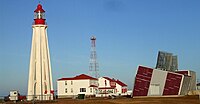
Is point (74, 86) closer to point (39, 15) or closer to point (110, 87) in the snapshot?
point (110, 87)

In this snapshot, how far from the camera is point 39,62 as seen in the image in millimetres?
66375

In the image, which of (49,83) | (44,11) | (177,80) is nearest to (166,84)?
(177,80)

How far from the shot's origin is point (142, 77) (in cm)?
7038

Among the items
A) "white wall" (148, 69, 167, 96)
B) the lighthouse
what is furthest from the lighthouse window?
"white wall" (148, 69, 167, 96)

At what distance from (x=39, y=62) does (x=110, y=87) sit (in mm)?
36711

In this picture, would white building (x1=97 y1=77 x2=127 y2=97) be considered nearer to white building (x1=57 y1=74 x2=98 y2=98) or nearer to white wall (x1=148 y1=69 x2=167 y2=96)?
white building (x1=57 y1=74 x2=98 y2=98)

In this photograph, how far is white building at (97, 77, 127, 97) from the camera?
95500mm

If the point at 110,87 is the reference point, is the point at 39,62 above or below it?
above

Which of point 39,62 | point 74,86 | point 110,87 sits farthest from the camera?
point 110,87

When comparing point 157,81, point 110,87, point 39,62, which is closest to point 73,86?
point 110,87

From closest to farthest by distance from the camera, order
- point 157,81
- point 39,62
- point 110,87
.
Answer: point 39,62 → point 157,81 → point 110,87

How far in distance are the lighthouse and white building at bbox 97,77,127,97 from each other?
25.9 metres

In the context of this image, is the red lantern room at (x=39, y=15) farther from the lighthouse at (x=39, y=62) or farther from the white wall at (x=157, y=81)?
the white wall at (x=157, y=81)

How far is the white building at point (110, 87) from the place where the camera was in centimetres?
9550
